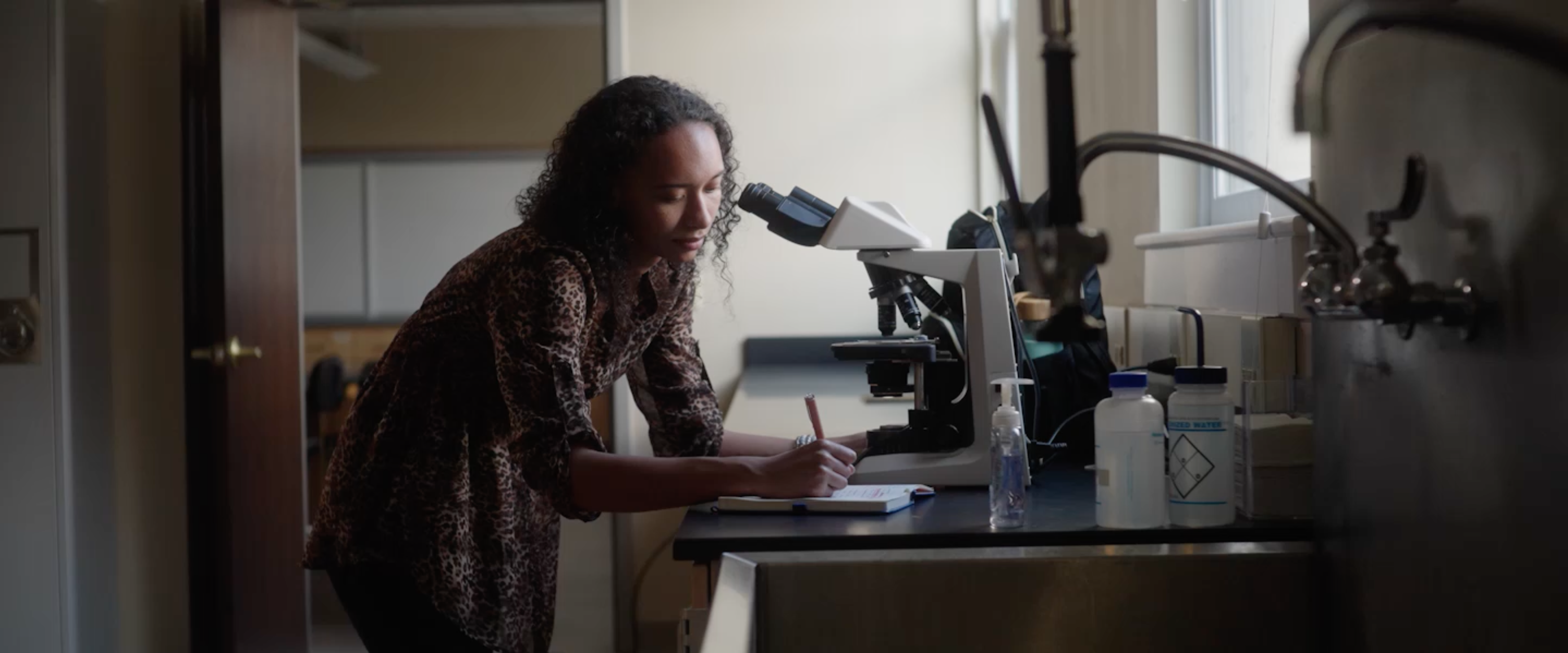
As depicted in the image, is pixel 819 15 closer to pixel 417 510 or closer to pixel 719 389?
pixel 719 389

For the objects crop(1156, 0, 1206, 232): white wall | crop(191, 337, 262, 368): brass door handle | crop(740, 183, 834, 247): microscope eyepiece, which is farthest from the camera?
crop(191, 337, 262, 368): brass door handle

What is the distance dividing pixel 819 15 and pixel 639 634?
184 cm

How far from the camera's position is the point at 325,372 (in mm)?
5387

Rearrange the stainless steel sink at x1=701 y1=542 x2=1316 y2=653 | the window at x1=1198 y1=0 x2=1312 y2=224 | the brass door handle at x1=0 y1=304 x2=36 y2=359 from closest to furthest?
the stainless steel sink at x1=701 y1=542 x2=1316 y2=653 < the window at x1=1198 y1=0 x2=1312 y2=224 < the brass door handle at x1=0 y1=304 x2=36 y2=359

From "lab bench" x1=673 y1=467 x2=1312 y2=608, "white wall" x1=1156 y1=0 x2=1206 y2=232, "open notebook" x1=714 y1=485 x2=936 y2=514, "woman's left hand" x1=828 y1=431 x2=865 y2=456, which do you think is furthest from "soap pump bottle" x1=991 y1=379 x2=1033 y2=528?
"white wall" x1=1156 y1=0 x2=1206 y2=232

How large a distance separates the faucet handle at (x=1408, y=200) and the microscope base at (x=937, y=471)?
2.49 ft

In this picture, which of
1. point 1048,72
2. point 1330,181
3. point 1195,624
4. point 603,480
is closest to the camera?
point 1048,72

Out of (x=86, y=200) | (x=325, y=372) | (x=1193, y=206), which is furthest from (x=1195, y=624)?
(x=325, y=372)

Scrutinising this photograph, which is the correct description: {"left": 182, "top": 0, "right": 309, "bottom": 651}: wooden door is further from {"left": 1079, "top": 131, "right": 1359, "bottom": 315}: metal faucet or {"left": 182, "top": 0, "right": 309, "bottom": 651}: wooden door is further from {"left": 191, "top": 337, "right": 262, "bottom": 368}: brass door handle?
{"left": 1079, "top": 131, "right": 1359, "bottom": 315}: metal faucet

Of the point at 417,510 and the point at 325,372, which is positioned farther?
the point at 325,372

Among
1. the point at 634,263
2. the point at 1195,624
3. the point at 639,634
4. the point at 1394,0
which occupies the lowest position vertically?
the point at 639,634

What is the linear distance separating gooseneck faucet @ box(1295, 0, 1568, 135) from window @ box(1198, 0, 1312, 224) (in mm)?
869

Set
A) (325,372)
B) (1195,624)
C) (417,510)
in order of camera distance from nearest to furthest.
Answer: (1195,624) → (417,510) → (325,372)

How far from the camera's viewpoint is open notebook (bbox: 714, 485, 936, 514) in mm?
1324
